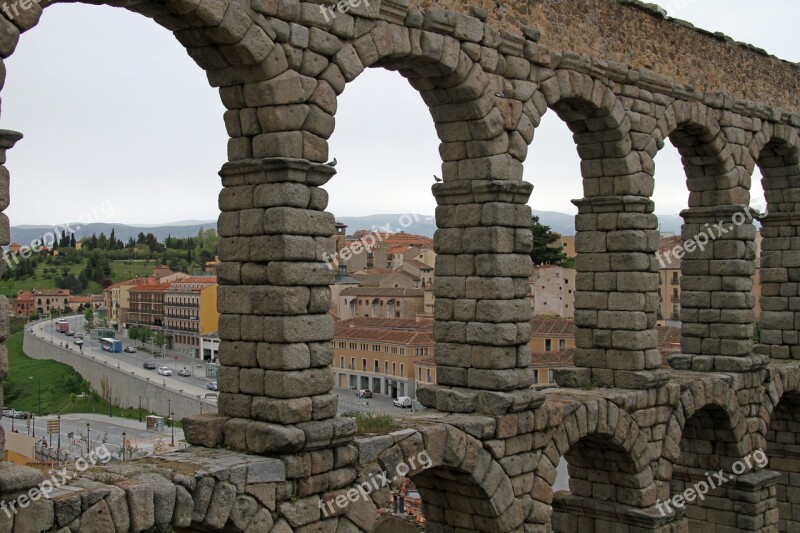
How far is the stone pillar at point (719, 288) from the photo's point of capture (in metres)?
15.9

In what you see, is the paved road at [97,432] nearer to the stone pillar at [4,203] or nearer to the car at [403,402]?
the car at [403,402]

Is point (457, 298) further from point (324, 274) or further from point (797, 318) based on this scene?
point (797, 318)

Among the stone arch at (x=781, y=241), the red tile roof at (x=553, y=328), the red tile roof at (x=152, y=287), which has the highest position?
the stone arch at (x=781, y=241)

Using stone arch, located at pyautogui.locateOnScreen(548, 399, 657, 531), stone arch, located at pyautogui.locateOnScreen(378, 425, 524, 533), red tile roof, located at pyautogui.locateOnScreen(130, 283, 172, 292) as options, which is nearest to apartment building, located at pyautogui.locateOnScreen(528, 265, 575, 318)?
red tile roof, located at pyautogui.locateOnScreen(130, 283, 172, 292)

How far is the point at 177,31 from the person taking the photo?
9.16m

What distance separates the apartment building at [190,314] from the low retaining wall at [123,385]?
2.20m

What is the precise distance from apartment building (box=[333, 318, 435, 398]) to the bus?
35.3 metres

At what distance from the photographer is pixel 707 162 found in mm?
15961

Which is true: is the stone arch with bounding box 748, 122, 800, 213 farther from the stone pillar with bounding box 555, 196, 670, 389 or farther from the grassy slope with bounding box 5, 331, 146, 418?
the grassy slope with bounding box 5, 331, 146, 418

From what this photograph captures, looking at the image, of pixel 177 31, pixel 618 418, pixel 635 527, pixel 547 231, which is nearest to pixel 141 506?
pixel 177 31

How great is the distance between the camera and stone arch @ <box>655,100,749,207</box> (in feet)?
51.1

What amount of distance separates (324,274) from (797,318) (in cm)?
1157

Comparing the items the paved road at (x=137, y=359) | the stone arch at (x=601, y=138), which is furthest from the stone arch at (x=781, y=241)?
the paved road at (x=137, y=359)

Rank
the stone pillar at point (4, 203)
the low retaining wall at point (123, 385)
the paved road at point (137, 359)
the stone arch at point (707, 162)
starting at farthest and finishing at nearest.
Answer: the paved road at point (137, 359) < the low retaining wall at point (123, 385) < the stone arch at point (707, 162) < the stone pillar at point (4, 203)
